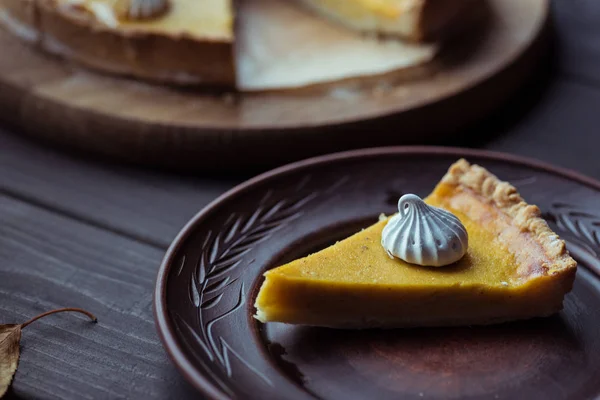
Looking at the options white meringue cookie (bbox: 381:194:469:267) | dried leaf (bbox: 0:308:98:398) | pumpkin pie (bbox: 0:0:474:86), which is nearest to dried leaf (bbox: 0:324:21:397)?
dried leaf (bbox: 0:308:98:398)

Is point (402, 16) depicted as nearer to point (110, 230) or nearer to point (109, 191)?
point (109, 191)

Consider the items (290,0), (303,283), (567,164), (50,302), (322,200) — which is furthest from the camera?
(290,0)

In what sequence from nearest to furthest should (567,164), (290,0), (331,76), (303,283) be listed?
(303,283) < (567,164) < (331,76) < (290,0)

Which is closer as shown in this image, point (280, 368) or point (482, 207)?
point (280, 368)

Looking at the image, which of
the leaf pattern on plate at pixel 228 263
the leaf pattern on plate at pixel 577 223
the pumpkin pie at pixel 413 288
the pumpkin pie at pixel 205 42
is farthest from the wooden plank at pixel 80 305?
the leaf pattern on plate at pixel 577 223

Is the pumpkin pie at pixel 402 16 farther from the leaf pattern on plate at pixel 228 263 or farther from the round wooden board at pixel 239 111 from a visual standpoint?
the leaf pattern on plate at pixel 228 263

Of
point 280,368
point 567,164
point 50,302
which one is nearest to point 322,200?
point 280,368

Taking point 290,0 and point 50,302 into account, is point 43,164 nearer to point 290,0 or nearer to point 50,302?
point 50,302
